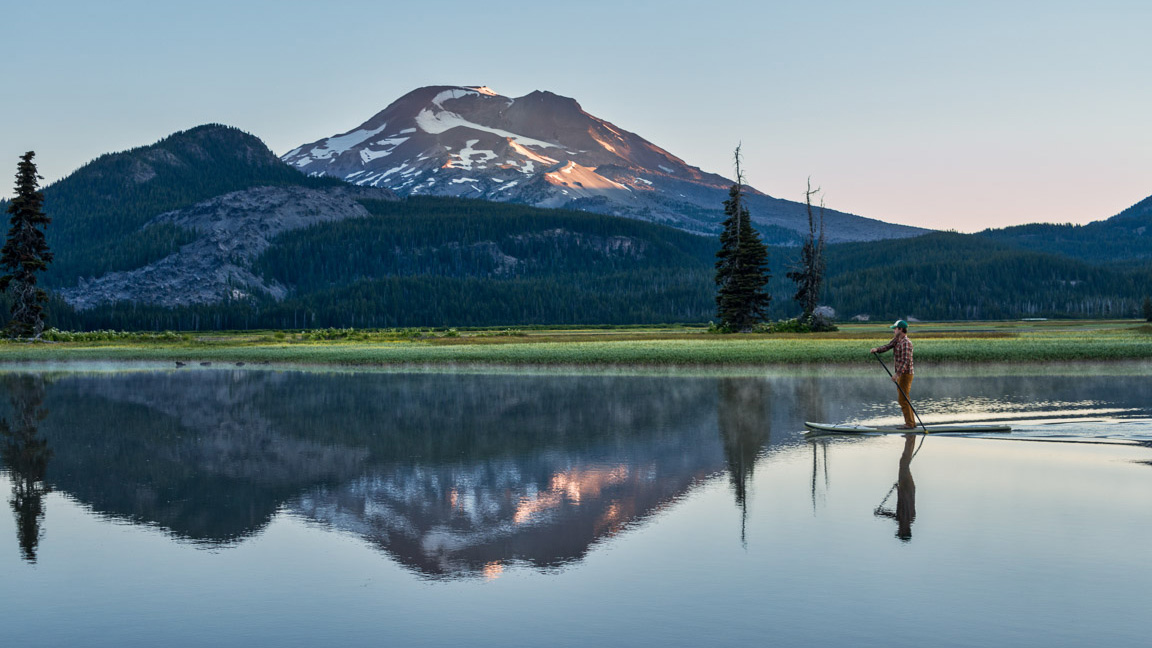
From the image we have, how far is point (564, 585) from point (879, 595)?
3860 millimetres

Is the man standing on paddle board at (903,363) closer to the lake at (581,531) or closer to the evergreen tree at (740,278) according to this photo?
the lake at (581,531)

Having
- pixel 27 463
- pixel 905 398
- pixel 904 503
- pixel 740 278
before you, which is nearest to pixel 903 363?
pixel 905 398

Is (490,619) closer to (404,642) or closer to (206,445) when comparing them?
(404,642)

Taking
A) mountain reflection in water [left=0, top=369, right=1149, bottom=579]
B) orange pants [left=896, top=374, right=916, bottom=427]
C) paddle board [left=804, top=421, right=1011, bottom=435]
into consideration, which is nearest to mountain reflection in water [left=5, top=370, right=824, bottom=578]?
mountain reflection in water [left=0, top=369, right=1149, bottom=579]

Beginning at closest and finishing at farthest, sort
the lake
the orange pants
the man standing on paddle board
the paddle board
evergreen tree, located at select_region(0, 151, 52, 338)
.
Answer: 1. the lake
2. the paddle board
3. the orange pants
4. the man standing on paddle board
5. evergreen tree, located at select_region(0, 151, 52, 338)

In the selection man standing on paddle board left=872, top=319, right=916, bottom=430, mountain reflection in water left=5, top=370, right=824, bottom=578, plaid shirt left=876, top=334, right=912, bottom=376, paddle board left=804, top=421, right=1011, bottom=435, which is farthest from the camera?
plaid shirt left=876, top=334, right=912, bottom=376

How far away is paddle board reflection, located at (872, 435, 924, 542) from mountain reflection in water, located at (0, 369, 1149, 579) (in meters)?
0.13

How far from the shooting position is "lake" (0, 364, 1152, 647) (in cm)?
1121

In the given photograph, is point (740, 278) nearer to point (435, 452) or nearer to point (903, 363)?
point (903, 363)

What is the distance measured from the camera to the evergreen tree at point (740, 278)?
99.8m

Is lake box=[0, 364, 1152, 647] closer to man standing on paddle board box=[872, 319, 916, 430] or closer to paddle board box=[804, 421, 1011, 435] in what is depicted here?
paddle board box=[804, 421, 1011, 435]

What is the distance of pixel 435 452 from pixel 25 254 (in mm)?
91769

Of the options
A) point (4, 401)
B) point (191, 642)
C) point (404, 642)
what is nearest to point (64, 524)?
point (191, 642)

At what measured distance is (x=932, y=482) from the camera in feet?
63.7
